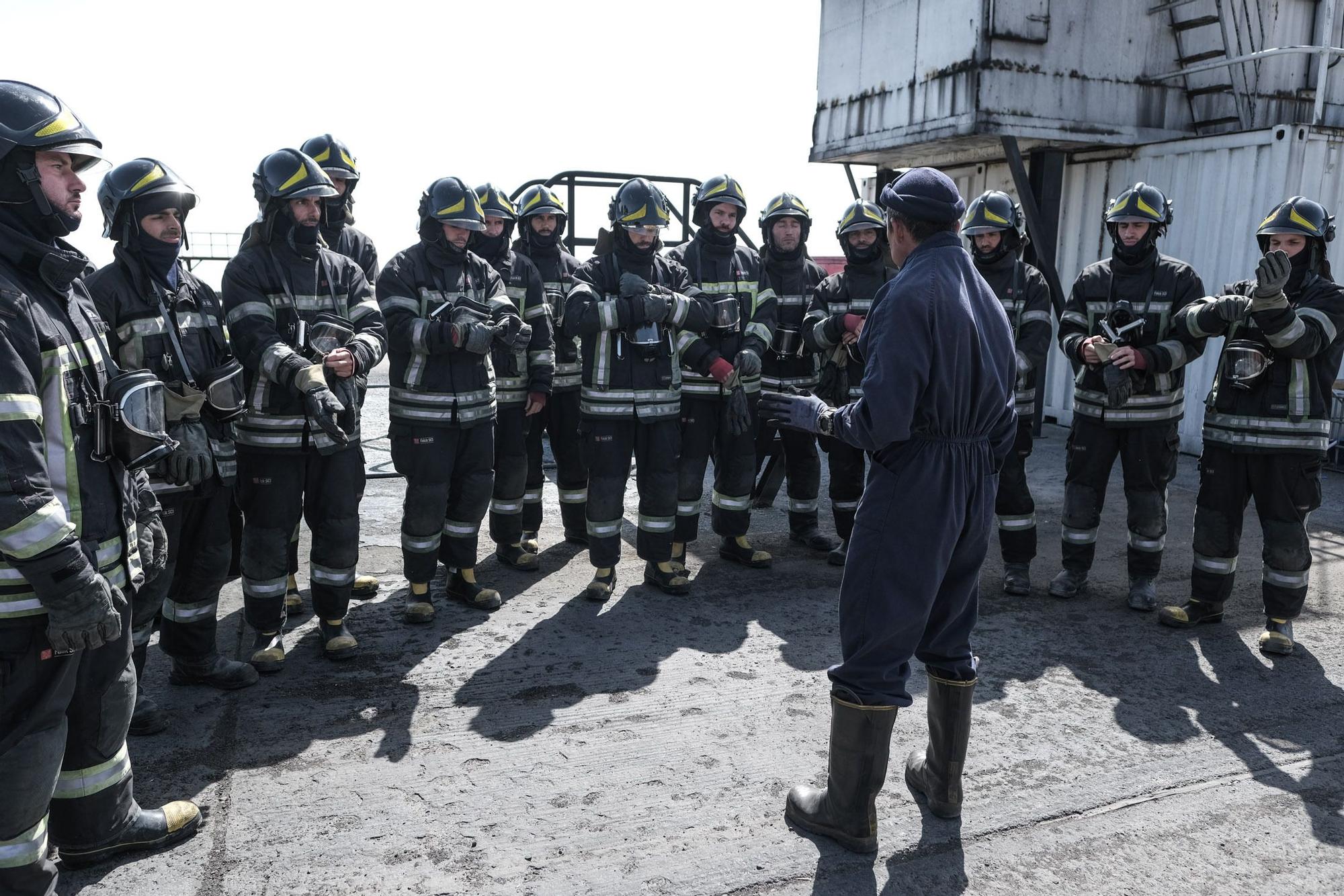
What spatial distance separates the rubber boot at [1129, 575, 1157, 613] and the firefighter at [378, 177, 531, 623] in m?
3.50

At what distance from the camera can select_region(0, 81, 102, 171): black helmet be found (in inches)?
98.1

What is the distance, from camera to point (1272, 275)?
14.7 ft

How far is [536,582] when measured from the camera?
5852 mm

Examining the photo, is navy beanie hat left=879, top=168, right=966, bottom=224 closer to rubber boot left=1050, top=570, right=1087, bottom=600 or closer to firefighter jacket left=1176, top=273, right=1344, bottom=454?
firefighter jacket left=1176, top=273, right=1344, bottom=454

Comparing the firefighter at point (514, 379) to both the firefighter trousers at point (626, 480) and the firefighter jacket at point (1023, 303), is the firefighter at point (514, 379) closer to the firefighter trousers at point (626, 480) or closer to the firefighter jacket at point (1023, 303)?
the firefighter trousers at point (626, 480)

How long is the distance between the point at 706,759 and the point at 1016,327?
3.32 m

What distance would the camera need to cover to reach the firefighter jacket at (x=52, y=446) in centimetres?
235

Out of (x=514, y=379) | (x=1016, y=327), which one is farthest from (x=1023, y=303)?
(x=514, y=379)

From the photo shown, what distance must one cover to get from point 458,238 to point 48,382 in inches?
Result: 106

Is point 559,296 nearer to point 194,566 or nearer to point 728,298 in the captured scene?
point 728,298

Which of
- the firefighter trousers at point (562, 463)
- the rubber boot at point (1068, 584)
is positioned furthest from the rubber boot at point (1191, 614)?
the firefighter trousers at point (562, 463)

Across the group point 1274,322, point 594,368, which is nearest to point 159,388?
point 594,368

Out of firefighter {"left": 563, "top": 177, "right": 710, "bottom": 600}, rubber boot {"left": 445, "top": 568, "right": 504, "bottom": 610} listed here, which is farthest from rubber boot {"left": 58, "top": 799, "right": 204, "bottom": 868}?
firefighter {"left": 563, "top": 177, "right": 710, "bottom": 600}

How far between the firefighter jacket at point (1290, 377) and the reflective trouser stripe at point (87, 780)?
4.98 metres
